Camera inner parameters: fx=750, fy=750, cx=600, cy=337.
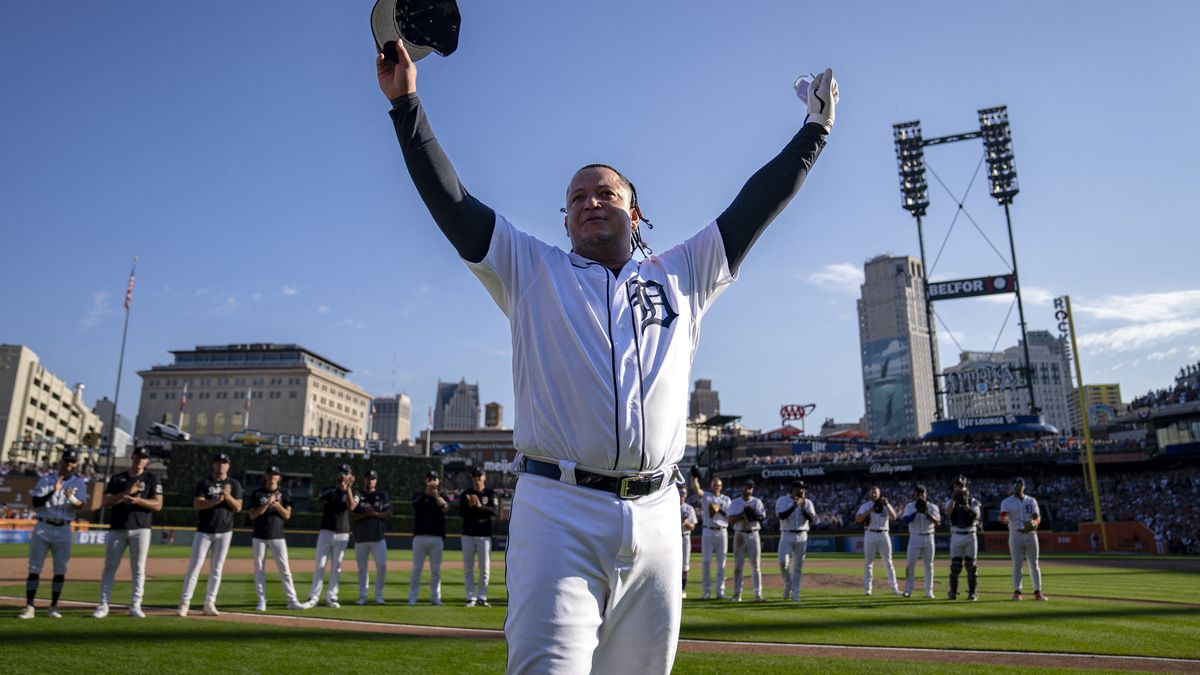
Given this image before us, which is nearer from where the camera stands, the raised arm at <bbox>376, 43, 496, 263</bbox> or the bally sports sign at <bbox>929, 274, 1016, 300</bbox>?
the raised arm at <bbox>376, 43, 496, 263</bbox>

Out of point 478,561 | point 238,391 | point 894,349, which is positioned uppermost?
point 894,349

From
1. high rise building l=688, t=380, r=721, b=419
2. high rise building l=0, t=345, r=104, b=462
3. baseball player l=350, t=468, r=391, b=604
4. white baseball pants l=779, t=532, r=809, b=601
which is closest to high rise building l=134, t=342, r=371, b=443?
high rise building l=0, t=345, r=104, b=462

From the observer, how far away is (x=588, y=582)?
2.25m

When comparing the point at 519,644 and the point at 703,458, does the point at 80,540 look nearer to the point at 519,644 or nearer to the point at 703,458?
the point at 519,644

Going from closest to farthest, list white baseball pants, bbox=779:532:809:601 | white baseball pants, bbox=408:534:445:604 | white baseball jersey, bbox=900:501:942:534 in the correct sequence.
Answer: white baseball pants, bbox=408:534:445:604 < white baseball pants, bbox=779:532:809:601 < white baseball jersey, bbox=900:501:942:534

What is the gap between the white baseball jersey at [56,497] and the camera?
10414 mm

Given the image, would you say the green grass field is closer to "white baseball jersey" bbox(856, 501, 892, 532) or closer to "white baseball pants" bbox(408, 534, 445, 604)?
"white baseball pants" bbox(408, 534, 445, 604)

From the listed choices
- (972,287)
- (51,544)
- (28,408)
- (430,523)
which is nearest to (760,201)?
(51,544)

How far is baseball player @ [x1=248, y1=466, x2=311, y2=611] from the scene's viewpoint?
1163 centimetres

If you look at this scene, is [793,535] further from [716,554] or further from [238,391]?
[238,391]

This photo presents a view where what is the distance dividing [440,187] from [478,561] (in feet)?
37.8

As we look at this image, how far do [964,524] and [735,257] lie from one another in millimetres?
14293

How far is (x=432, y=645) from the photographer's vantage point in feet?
26.9

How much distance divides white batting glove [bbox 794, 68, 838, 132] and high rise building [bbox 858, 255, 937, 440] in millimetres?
118867
